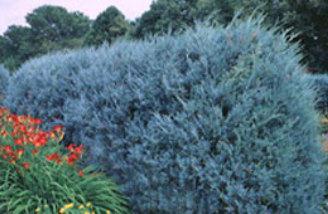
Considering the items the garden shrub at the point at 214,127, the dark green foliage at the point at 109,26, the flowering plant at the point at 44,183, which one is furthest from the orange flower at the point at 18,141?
the dark green foliage at the point at 109,26

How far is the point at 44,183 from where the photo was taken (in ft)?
14.0

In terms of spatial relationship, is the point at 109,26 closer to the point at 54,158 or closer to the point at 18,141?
the point at 18,141

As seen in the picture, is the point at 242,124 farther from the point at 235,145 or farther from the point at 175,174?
the point at 175,174

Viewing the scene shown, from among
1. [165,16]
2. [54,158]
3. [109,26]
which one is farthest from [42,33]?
[54,158]

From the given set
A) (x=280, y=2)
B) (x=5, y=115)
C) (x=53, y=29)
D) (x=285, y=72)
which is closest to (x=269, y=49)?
(x=285, y=72)

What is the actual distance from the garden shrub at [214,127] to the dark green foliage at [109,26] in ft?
46.4

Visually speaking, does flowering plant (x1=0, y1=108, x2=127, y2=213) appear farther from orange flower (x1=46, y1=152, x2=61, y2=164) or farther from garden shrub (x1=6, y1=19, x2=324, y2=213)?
garden shrub (x1=6, y1=19, x2=324, y2=213)

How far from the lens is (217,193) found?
13.2 feet

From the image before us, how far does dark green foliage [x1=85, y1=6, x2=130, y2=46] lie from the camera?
1877cm

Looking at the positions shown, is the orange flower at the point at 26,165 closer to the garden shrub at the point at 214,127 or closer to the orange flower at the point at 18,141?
the orange flower at the point at 18,141

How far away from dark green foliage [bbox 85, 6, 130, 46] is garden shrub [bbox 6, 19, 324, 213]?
14.1m

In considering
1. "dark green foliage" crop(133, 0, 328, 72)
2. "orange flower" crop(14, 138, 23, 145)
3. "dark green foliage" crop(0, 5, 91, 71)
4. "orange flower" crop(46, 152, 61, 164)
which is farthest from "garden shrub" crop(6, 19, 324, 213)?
"dark green foliage" crop(0, 5, 91, 71)

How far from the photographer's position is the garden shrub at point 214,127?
13.1 feet

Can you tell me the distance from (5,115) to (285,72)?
380 cm
